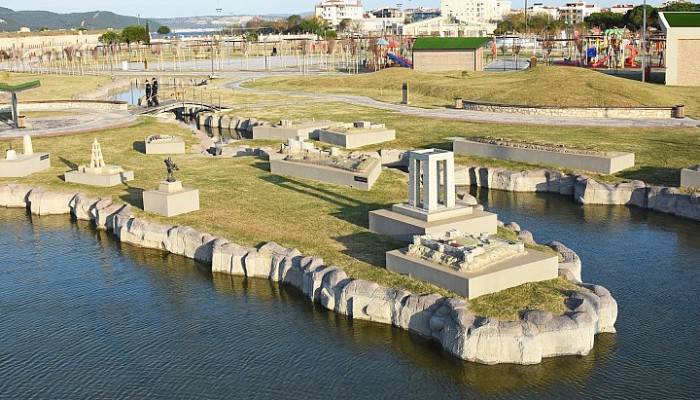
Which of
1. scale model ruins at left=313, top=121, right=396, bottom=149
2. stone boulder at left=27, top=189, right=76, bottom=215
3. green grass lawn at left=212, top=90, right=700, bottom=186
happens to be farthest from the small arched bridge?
stone boulder at left=27, top=189, right=76, bottom=215

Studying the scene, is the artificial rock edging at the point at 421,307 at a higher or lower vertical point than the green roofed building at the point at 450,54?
lower

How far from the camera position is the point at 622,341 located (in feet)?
85.9

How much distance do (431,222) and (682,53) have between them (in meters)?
61.3

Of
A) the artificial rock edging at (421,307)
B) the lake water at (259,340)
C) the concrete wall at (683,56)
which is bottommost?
the lake water at (259,340)

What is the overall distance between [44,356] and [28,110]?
5919cm

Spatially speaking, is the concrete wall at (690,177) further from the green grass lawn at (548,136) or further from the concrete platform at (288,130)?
the concrete platform at (288,130)

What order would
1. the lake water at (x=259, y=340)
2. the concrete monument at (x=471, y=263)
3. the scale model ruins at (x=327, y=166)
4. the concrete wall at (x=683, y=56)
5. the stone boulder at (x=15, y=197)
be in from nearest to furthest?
the lake water at (x=259, y=340) → the concrete monument at (x=471, y=263) → the scale model ruins at (x=327, y=166) → the stone boulder at (x=15, y=197) → the concrete wall at (x=683, y=56)

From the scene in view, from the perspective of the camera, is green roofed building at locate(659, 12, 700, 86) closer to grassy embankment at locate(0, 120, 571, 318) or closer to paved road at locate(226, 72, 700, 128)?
paved road at locate(226, 72, 700, 128)

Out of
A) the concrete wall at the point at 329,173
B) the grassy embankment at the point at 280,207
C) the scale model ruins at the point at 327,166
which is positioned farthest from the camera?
the scale model ruins at the point at 327,166

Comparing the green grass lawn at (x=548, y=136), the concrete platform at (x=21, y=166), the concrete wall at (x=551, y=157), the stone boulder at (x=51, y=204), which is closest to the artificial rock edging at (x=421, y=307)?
the stone boulder at (x=51, y=204)

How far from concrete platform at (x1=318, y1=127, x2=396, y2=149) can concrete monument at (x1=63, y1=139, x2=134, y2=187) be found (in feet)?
50.5

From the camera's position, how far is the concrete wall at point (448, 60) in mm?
106312

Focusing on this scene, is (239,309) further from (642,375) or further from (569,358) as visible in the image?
(642,375)

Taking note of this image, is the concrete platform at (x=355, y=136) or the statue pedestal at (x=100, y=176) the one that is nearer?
the statue pedestal at (x=100, y=176)
